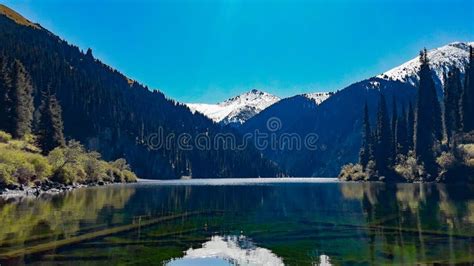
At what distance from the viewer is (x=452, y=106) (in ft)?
422

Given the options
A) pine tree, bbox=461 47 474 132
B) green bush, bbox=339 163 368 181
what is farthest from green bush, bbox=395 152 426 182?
green bush, bbox=339 163 368 181

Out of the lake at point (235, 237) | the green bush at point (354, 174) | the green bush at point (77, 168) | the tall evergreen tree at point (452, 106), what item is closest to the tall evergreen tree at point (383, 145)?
the green bush at point (354, 174)

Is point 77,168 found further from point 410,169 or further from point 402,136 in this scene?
point 402,136

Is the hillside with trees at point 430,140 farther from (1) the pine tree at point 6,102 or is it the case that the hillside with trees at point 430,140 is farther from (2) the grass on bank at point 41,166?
(1) the pine tree at point 6,102

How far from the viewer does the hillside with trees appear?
111 metres

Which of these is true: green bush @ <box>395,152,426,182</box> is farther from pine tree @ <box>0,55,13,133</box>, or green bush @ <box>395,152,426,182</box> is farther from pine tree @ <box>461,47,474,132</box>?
pine tree @ <box>0,55,13,133</box>

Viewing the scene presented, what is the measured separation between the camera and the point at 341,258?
74.0 feet

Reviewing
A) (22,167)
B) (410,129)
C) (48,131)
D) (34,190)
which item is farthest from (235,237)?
(410,129)

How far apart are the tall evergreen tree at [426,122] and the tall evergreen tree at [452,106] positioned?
4.75 m

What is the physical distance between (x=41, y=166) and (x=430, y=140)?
326ft

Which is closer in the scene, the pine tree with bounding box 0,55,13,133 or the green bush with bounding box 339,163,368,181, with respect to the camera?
the pine tree with bounding box 0,55,13,133

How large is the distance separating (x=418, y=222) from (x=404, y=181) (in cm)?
10300

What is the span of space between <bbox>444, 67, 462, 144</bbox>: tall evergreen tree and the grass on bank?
9623 cm

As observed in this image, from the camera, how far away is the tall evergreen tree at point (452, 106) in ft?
408
